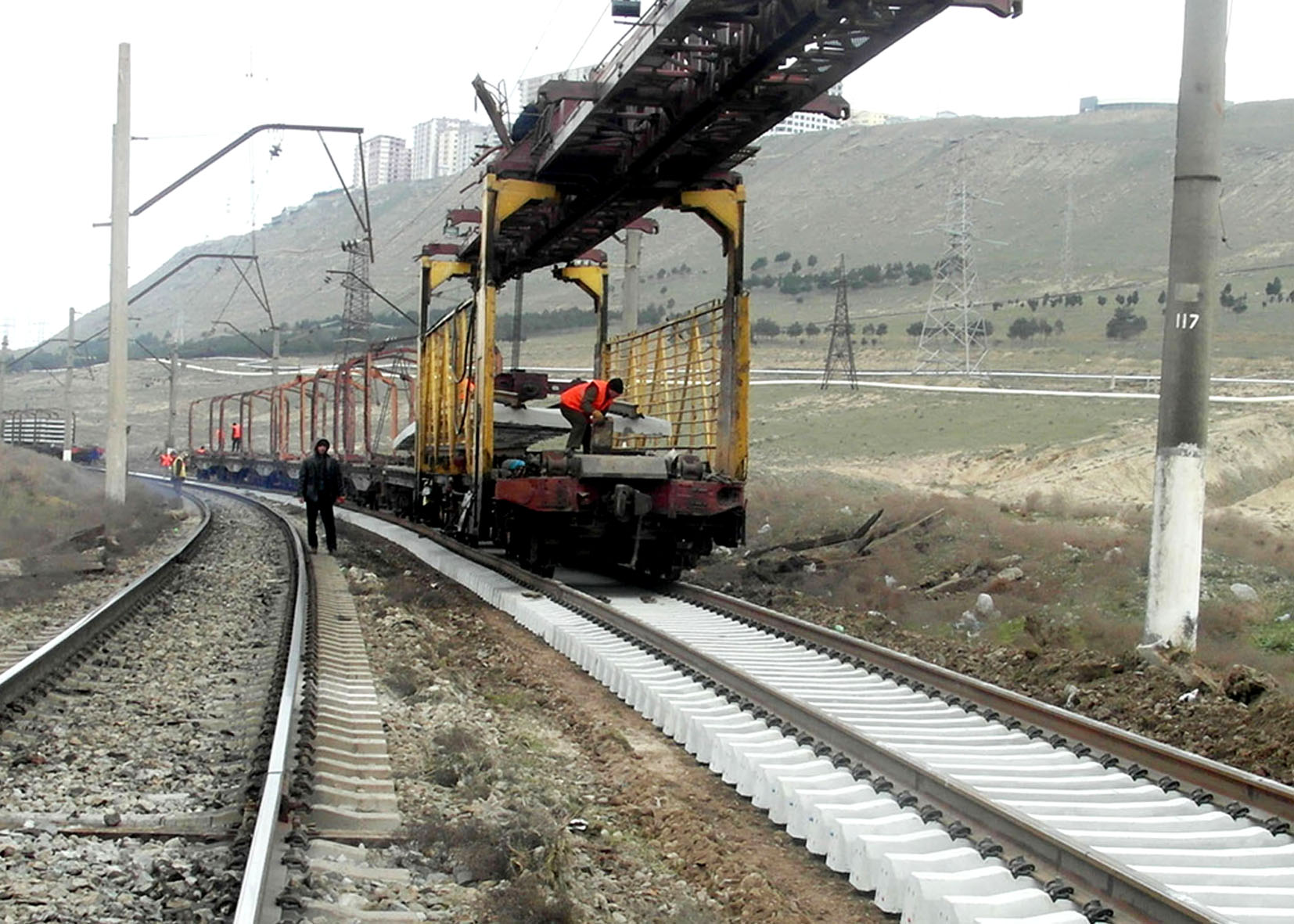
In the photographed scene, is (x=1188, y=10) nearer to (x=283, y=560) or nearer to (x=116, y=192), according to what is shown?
(x=283, y=560)

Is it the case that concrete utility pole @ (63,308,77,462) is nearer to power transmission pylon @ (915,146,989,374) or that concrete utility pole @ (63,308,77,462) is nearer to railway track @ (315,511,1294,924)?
power transmission pylon @ (915,146,989,374)

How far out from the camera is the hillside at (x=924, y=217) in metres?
102

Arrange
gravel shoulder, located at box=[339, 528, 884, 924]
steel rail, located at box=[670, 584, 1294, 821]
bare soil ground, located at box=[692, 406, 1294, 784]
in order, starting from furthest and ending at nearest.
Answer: bare soil ground, located at box=[692, 406, 1294, 784] → steel rail, located at box=[670, 584, 1294, 821] → gravel shoulder, located at box=[339, 528, 884, 924]

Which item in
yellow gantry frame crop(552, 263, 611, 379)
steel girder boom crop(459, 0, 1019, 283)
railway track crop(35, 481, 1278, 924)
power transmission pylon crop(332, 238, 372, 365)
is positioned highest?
power transmission pylon crop(332, 238, 372, 365)

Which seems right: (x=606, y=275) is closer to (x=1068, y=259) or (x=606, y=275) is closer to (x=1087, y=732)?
(x=1087, y=732)

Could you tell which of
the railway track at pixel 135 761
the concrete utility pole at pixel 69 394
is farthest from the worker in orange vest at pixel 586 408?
the concrete utility pole at pixel 69 394

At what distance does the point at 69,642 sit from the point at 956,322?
66.6 metres

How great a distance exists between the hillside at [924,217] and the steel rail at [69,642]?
74.9 metres

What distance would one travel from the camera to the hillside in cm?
10238

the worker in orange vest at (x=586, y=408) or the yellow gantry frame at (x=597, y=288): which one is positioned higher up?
the yellow gantry frame at (x=597, y=288)

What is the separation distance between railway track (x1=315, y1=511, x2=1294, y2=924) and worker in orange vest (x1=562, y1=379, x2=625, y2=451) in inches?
189

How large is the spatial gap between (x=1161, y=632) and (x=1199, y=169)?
3409mm

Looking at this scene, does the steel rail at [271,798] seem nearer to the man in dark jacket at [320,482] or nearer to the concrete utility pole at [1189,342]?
the concrete utility pole at [1189,342]

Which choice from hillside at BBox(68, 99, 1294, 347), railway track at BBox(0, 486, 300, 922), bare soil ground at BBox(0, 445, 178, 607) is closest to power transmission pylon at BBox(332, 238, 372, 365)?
bare soil ground at BBox(0, 445, 178, 607)
